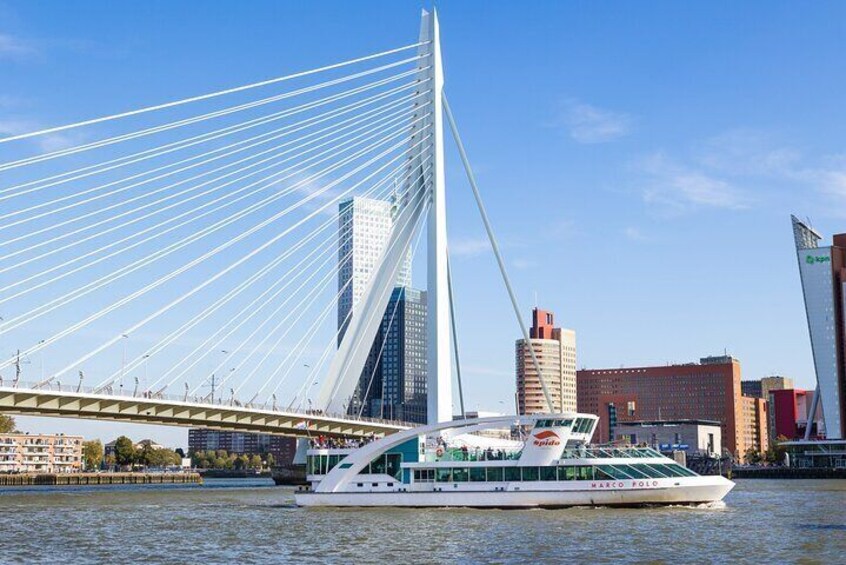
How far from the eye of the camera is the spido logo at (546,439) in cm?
4725

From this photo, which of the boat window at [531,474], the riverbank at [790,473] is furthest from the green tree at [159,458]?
the boat window at [531,474]

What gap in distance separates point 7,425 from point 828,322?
11197 cm

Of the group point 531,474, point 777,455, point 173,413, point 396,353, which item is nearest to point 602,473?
point 531,474

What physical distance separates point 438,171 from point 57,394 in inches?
891

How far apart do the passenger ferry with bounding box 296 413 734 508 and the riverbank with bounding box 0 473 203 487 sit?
76782mm

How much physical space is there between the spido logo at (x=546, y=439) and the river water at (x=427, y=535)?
115 inches

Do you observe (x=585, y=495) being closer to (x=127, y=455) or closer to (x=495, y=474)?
(x=495, y=474)

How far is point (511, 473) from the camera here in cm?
4756

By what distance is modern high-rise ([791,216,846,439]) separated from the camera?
14212 cm

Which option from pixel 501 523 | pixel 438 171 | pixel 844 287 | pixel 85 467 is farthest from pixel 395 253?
pixel 85 467

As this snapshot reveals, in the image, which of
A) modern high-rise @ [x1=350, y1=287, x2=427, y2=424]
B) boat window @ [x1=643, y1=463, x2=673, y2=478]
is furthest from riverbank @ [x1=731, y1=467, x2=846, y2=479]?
boat window @ [x1=643, y1=463, x2=673, y2=478]

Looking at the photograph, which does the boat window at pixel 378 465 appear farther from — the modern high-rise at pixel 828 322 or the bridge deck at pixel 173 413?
the modern high-rise at pixel 828 322

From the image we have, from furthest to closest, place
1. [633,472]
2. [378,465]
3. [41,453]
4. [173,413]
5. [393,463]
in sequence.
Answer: [41,453] < [173,413] < [378,465] < [393,463] < [633,472]

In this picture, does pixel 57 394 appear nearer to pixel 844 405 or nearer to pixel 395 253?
pixel 395 253
